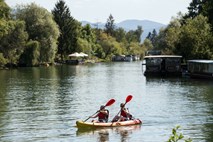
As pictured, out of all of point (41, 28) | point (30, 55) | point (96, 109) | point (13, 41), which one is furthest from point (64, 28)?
point (96, 109)

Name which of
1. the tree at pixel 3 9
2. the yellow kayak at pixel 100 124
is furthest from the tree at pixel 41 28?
the yellow kayak at pixel 100 124

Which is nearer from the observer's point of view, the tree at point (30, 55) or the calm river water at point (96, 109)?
the calm river water at point (96, 109)

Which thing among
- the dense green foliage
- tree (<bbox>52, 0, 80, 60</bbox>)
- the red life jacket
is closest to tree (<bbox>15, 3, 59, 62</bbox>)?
the dense green foliage

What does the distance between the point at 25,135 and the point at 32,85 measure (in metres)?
31.4

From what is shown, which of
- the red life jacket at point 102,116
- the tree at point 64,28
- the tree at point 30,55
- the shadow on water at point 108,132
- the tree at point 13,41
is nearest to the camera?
the shadow on water at point 108,132

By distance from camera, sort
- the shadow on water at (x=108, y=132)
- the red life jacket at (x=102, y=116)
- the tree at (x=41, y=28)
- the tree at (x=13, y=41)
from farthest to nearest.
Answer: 1. the tree at (x=41, y=28)
2. the tree at (x=13, y=41)
3. the red life jacket at (x=102, y=116)
4. the shadow on water at (x=108, y=132)

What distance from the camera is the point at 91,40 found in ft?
543

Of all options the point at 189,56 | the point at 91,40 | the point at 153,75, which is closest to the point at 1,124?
the point at 153,75

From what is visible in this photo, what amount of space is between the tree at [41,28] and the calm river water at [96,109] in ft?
162

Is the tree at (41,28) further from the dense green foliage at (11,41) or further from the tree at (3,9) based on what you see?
the tree at (3,9)

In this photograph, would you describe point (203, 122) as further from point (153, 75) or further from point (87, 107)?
point (153, 75)

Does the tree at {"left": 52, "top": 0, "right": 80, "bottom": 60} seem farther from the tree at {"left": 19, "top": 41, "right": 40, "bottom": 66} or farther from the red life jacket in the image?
the red life jacket

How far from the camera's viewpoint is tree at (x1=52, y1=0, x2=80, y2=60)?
13300cm

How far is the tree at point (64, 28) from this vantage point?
5236 inches
